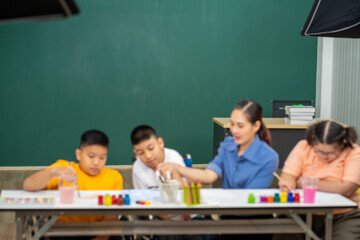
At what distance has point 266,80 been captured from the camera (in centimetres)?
760

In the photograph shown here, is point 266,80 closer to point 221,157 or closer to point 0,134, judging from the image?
point 0,134

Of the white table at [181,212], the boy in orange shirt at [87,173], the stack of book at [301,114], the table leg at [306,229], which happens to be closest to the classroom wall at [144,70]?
the stack of book at [301,114]

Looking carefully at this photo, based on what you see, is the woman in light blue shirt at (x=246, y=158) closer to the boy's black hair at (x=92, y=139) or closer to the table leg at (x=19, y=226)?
the boy's black hair at (x=92, y=139)

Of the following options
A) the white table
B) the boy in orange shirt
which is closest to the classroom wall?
the boy in orange shirt

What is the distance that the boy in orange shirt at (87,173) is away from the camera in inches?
110

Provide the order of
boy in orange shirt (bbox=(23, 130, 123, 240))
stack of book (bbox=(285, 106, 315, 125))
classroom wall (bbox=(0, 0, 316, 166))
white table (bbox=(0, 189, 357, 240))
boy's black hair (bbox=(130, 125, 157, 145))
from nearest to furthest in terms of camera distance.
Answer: white table (bbox=(0, 189, 357, 240)) → boy in orange shirt (bbox=(23, 130, 123, 240)) → boy's black hair (bbox=(130, 125, 157, 145)) → stack of book (bbox=(285, 106, 315, 125)) → classroom wall (bbox=(0, 0, 316, 166))

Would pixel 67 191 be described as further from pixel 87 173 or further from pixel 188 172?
pixel 188 172

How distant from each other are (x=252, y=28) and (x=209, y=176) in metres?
4.82

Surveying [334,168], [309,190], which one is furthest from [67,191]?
[334,168]

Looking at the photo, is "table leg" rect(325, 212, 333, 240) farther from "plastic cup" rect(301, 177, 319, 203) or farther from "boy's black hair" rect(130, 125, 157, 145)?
"boy's black hair" rect(130, 125, 157, 145)

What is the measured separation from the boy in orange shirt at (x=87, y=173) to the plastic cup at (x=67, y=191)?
4.6 inches

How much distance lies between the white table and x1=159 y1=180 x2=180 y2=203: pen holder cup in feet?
0.16

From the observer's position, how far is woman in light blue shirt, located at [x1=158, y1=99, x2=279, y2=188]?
10.1 ft

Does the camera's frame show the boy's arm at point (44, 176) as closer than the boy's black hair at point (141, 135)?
Yes
